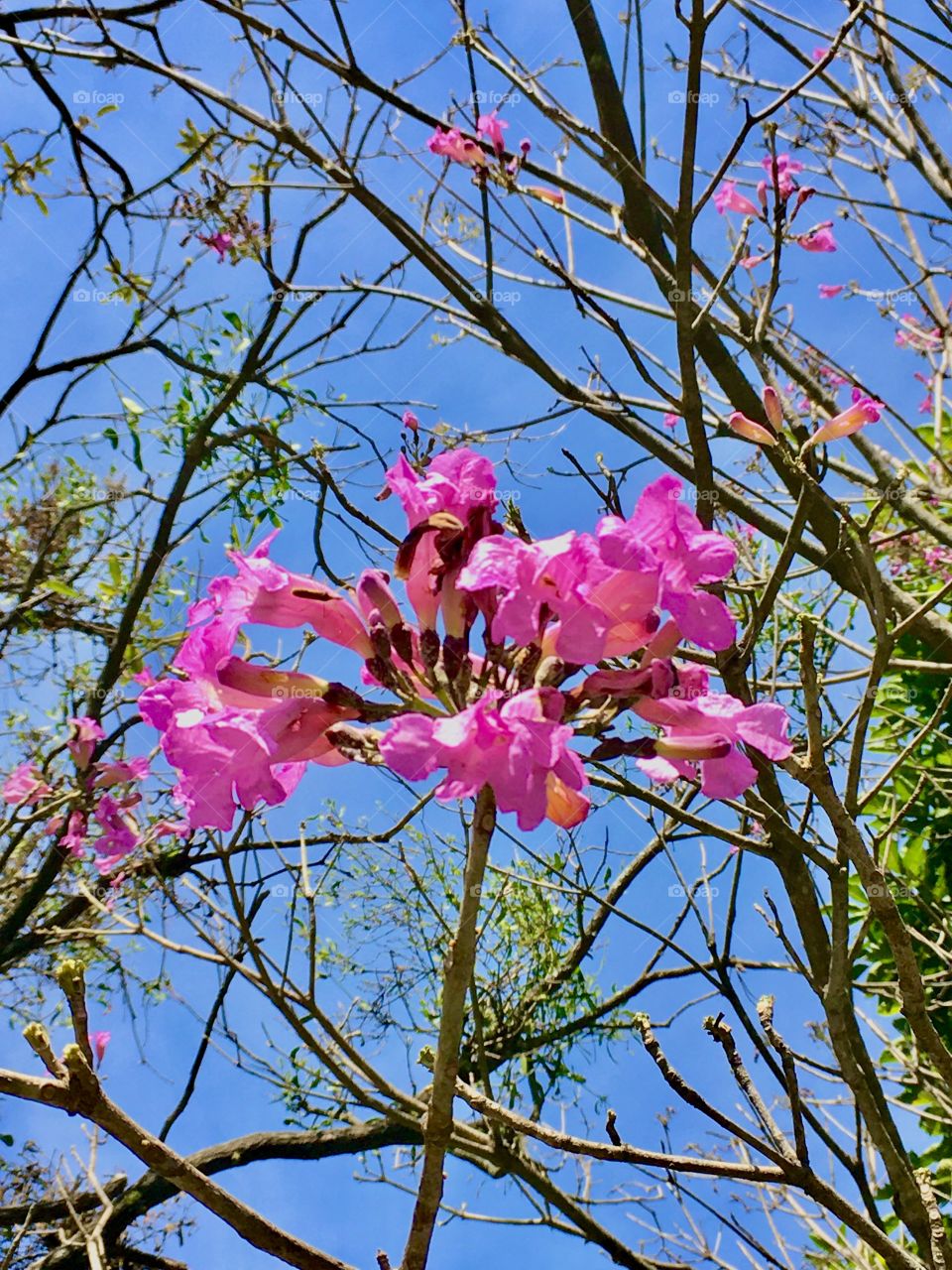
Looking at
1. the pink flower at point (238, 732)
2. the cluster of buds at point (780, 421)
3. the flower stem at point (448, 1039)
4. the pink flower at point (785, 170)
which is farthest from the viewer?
the pink flower at point (785, 170)

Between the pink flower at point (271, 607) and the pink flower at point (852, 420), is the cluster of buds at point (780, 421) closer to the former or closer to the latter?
the pink flower at point (852, 420)

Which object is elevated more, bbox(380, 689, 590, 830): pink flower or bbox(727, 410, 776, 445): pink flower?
bbox(727, 410, 776, 445): pink flower

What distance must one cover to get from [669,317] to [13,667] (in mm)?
3306

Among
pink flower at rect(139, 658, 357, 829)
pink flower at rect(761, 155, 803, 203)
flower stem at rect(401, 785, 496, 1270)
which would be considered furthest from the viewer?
pink flower at rect(761, 155, 803, 203)

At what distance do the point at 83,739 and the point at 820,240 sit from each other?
3.25m

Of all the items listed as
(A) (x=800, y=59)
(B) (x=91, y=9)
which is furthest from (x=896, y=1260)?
(B) (x=91, y=9)

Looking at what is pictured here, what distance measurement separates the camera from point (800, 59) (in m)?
3.15

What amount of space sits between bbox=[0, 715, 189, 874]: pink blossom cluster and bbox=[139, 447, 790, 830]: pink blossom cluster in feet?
8.35

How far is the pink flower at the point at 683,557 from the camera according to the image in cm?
95

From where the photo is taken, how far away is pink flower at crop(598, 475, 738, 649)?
3.12ft

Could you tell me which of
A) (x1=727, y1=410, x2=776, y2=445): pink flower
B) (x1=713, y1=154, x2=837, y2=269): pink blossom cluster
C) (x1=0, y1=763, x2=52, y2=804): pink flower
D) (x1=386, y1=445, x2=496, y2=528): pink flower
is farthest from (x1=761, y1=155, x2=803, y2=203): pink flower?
(x1=0, y1=763, x2=52, y2=804): pink flower

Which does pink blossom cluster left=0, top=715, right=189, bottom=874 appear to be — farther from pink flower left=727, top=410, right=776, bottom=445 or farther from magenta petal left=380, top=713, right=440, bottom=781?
magenta petal left=380, top=713, right=440, bottom=781

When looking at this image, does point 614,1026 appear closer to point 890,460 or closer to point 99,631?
point 890,460

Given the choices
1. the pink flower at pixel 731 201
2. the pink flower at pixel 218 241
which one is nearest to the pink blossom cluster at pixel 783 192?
the pink flower at pixel 731 201
